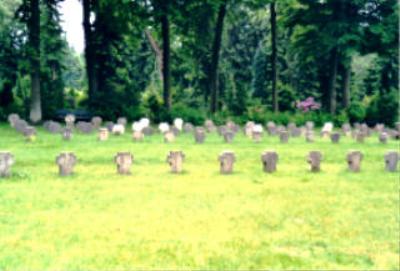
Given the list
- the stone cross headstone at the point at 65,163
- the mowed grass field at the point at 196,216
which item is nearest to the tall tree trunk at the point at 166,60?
the mowed grass field at the point at 196,216

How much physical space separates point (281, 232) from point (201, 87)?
48.7 m

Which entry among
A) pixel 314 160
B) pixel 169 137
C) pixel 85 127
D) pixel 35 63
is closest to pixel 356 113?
pixel 169 137

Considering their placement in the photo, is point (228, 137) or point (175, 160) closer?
point (175, 160)

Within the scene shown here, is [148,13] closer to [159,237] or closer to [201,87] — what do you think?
[201,87]

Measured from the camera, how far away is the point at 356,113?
4144 centimetres

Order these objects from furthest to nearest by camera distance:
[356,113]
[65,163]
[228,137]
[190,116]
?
[356,113] < [190,116] < [228,137] < [65,163]

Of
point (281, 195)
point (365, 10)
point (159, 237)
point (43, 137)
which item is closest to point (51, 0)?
point (43, 137)

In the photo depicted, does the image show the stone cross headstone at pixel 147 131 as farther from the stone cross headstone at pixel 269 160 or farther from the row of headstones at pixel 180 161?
the stone cross headstone at pixel 269 160

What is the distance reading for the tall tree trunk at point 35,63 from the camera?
36000mm

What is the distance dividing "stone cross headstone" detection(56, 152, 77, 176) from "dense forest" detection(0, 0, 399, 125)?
18450mm

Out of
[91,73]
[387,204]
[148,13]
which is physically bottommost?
[387,204]

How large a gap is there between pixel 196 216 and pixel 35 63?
25835 millimetres

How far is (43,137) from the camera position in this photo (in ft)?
92.4

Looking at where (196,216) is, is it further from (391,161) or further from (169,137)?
(169,137)
